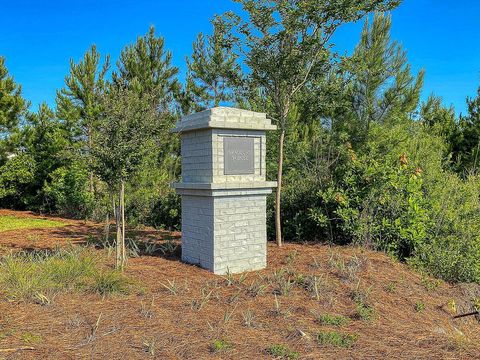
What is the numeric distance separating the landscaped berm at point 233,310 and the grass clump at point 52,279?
0.01 meters

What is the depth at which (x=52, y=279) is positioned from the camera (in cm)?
546

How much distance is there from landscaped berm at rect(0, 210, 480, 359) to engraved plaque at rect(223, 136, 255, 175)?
5.25 ft

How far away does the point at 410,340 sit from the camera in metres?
4.38

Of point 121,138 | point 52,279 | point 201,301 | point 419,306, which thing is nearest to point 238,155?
point 121,138

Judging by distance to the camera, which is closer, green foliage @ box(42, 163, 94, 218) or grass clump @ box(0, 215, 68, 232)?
grass clump @ box(0, 215, 68, 232)

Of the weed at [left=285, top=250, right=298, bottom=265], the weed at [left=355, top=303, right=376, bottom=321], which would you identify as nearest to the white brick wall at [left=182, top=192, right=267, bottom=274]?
the weed at [left=285, top=250, right=298, bottom=265]

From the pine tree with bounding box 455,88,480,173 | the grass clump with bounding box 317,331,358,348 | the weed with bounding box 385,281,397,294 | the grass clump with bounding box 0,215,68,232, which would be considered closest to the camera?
the grass clump with bounding box 317,331,358,348

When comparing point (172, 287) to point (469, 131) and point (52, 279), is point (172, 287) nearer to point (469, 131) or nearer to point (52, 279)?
point (52, 279)

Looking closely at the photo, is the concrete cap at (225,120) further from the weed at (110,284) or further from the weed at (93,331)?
the weed at (93,331)

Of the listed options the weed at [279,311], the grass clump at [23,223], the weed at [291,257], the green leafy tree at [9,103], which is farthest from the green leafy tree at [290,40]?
the green leafy tree at [9,103]

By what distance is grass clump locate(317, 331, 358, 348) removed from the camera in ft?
13.7

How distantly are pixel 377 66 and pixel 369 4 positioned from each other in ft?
15.3

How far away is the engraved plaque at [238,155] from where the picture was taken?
261 inches

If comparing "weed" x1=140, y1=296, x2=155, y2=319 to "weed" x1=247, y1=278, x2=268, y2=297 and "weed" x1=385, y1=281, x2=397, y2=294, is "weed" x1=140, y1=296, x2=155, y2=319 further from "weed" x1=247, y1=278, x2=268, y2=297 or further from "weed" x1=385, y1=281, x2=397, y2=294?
"weed" x1=385, y1=281, x2=397, y2=294
